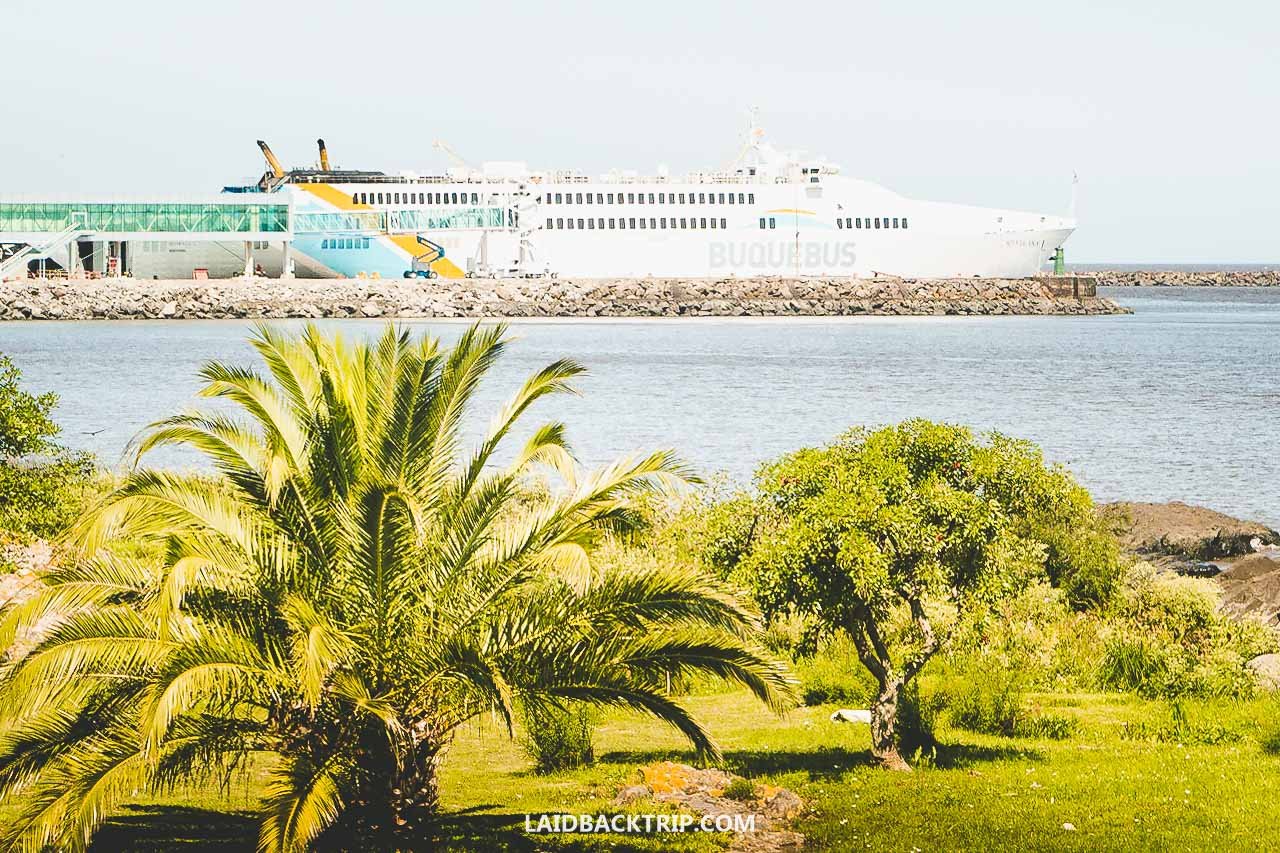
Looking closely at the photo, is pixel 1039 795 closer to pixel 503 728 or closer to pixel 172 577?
pixel 503 728

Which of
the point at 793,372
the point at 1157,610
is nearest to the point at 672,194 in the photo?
the point at 793,372

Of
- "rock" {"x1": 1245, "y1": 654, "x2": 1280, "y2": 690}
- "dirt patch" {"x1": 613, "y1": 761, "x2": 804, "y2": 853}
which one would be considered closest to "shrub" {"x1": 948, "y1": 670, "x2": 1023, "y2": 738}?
"rock" {"x1": 1245, "y1": 654, "x2": 1280, "y2": 690}

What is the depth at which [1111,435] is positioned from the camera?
38938 mm

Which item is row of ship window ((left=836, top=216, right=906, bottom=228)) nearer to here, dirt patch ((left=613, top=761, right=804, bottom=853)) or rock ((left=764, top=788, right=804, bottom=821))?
dirt patch ((left=613, top=761, right=804, bottom=853))

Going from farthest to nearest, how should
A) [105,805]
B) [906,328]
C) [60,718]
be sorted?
[906,328]
[60,718]
[105,805]

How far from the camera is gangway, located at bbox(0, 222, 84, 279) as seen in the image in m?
76.3

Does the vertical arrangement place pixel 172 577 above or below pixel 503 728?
above

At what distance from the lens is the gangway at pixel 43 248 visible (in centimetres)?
7631

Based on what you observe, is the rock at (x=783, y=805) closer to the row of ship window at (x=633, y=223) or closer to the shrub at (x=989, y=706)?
the shrub at (x=989, y=706)

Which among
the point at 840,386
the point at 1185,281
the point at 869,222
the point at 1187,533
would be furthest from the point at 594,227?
the point at 1185,281

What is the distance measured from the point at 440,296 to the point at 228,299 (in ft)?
31.6

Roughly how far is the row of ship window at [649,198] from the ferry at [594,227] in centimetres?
7

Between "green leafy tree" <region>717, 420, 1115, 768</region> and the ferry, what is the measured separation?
70.8 metres

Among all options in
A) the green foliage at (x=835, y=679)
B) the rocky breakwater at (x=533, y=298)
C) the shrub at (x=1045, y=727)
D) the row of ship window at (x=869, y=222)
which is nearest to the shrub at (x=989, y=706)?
the shrub at (x=1045, y=727)
